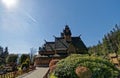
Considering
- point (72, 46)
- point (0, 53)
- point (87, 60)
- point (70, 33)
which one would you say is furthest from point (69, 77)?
point (0, 53)

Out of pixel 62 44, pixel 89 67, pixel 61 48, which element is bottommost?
pixel 89 67

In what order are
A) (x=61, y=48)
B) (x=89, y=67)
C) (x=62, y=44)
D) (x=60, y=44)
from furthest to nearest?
(x=60, y=44) < (x=62, y=44) < (x=61, y=48) < (x=89, y=67)

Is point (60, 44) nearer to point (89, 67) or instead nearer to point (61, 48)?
point (61, 48)

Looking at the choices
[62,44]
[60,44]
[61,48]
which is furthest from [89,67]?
[60,44]

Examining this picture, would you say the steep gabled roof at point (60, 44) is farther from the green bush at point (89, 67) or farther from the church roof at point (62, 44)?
the green bush at point (89, 67)

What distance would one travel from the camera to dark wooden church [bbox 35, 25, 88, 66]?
229 feet

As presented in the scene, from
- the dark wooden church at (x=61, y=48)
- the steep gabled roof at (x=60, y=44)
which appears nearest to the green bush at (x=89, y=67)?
the dark wooden church at (x=61, y=48)

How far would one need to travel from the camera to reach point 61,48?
72.2 m

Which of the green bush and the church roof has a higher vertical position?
the church roof

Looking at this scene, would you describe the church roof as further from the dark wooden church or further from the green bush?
the green bush

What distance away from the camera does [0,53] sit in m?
135

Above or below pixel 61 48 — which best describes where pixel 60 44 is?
above

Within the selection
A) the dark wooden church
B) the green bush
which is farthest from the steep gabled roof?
the green bush

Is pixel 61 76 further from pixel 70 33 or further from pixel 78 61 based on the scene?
pixel 70 33
